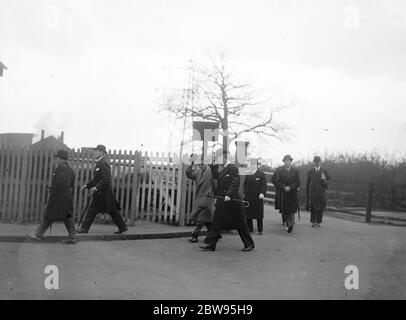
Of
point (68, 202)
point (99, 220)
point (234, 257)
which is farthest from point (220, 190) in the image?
point (99, 220)

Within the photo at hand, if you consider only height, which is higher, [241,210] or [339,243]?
[241,210]

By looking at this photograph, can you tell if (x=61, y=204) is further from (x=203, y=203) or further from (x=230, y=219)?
(x=230, y=219)

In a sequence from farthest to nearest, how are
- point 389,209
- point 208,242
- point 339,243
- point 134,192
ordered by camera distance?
point 389,209, point 134,192, point 339,243, point 208,242

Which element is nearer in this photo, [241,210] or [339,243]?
[241,210]

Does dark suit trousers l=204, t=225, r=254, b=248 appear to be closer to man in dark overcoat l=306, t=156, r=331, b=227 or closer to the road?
the road

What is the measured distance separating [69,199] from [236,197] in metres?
3.20

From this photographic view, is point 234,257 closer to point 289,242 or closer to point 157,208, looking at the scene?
point 289,242

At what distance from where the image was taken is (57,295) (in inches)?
229

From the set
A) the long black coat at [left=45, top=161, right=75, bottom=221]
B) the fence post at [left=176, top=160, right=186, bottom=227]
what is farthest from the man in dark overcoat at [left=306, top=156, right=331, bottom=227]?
the long black coat at [left=45, top=161, right=75, bottom=221]

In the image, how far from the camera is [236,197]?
32.1 ft

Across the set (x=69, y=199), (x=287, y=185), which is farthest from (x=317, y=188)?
(x=69, y=199)

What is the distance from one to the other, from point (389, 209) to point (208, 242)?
13.9 meters

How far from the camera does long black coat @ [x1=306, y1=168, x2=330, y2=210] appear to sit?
13.8 m

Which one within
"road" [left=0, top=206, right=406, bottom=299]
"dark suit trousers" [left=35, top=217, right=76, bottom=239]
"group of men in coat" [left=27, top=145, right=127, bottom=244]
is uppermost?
"group of men in coat" [left=27, top=145, right=127, bottom=244]
